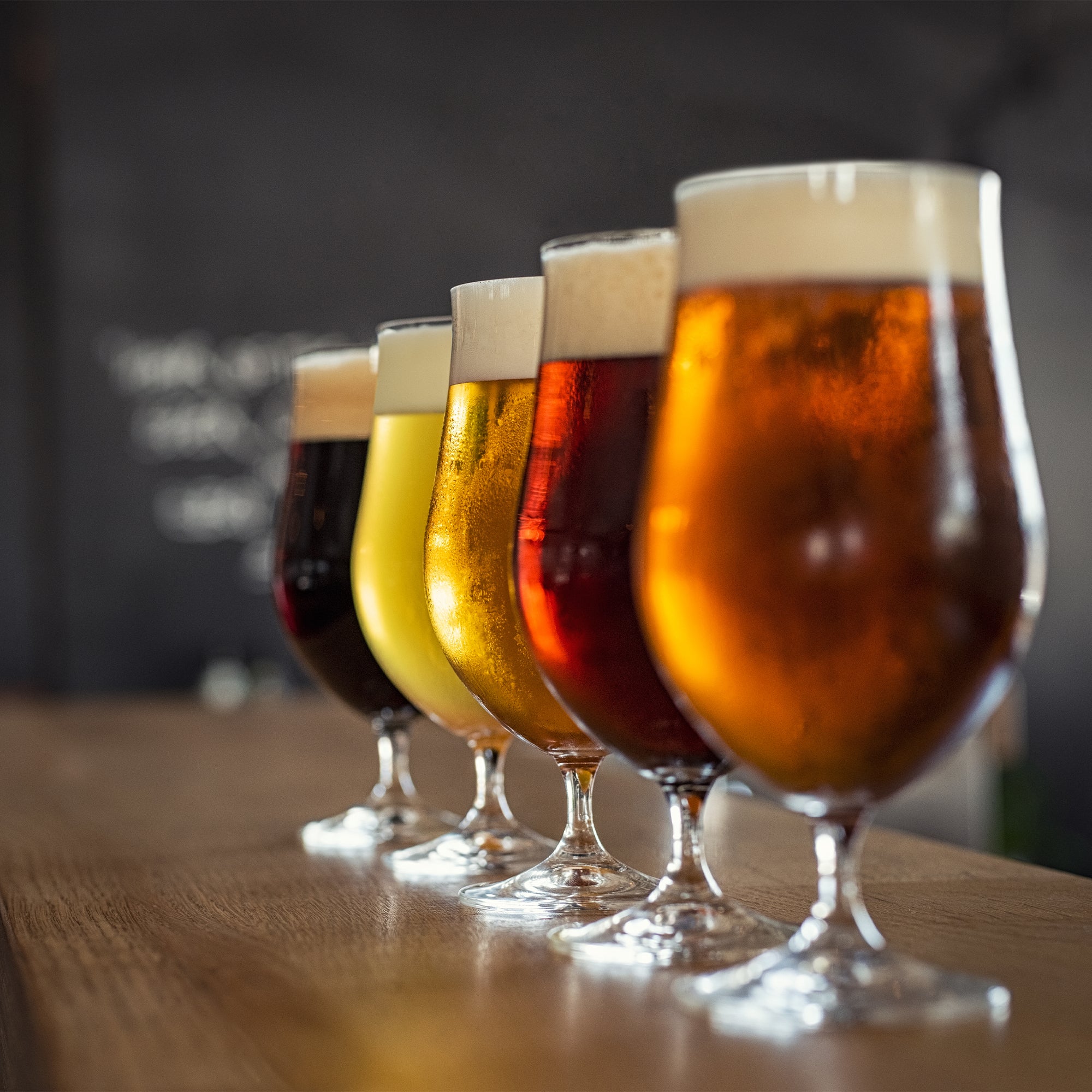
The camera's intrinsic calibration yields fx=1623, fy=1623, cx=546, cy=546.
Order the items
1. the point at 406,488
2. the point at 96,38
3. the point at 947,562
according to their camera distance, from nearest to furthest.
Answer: the point at 947,562 < the point at 406,488 < the point at 96,38

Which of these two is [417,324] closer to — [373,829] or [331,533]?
[331,533]

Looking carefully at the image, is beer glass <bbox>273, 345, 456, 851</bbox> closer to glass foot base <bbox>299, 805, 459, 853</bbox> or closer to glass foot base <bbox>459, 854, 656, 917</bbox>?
glass foot base <bbox>299, 805, 459, 853</bbox>

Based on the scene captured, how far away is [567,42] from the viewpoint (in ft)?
17.1

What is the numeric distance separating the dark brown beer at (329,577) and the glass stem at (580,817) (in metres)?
0.25

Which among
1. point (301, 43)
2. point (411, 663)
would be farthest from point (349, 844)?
point (301, 43)

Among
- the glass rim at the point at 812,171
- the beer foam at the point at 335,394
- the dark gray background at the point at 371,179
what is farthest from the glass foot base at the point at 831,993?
the dark gray background at the point at 371,179

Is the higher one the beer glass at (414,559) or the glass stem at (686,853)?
the beer glass at (414,559)

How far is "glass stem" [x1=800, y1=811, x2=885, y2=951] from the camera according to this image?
521 millimetres

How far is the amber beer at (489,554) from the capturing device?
0.73m

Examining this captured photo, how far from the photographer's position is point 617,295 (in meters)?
0.65

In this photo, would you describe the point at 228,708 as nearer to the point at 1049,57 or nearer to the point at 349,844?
the point at 349,844

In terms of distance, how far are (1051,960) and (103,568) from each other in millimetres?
4399

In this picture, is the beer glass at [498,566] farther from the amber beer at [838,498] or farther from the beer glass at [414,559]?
the amber beer at [838,498]

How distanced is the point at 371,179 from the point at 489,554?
4406 millimetres
